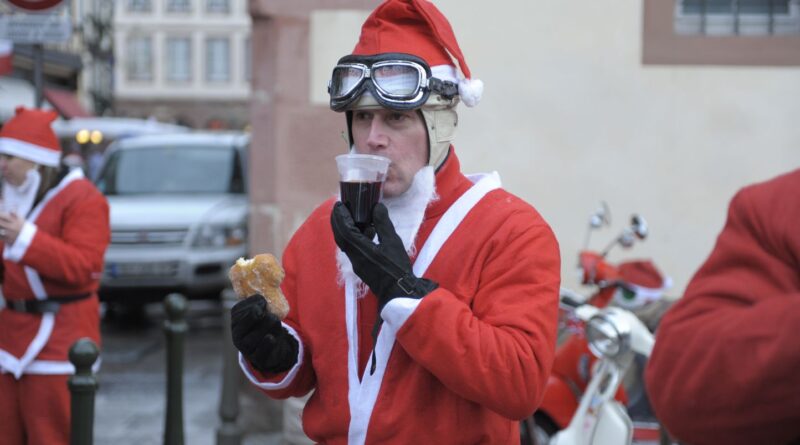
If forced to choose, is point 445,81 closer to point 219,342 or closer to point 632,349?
point 632,349

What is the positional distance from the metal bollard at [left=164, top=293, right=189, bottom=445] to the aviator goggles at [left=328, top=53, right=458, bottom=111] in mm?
3377

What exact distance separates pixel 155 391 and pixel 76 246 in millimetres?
3966

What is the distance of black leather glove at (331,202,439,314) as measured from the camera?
2.25m

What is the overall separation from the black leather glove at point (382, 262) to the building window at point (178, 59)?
58.7m

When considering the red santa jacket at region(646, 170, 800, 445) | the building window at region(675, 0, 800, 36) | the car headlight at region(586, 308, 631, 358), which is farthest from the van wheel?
the red santa jacket at region(646, 170, 800, 445)

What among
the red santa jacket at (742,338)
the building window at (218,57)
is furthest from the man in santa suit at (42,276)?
the building window at (218,57)

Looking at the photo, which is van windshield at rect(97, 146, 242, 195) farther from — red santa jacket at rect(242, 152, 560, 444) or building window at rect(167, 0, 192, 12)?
building window at rect(167, 0, 192, 12)

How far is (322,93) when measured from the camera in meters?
6.28

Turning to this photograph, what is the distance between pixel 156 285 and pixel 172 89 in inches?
1987

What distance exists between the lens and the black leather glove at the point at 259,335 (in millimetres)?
2395

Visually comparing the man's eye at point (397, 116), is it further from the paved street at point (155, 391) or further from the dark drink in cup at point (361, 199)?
the paved street at point (155, 391)

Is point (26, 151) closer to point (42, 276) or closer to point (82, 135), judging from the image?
point (42, 276)

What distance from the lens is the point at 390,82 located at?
2494mm

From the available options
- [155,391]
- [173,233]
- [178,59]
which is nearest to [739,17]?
[155,391]
